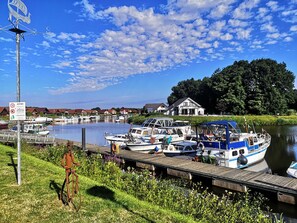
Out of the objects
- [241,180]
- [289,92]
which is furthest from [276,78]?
[241,180]

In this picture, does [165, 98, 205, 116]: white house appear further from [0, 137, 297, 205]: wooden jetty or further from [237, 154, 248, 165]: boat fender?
[237, 154, 248, 165]: boat fender

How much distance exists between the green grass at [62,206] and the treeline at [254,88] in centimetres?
6693

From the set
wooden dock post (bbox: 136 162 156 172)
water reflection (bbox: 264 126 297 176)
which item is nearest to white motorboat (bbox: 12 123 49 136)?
wooden dock post (bbox: 136 162 156 172)

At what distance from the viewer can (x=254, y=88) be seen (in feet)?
241

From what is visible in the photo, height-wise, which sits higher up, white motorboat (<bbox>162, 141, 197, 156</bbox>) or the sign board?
the sign board

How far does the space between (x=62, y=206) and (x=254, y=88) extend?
74314 mm

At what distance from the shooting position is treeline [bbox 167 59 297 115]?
7038 cm

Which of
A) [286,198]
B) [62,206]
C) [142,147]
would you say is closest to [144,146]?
[142,147]

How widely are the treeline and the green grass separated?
66.9 meters

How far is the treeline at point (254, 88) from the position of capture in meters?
70.4

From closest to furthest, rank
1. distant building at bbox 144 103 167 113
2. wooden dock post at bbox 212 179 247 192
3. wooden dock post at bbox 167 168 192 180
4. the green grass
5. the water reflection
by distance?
1. the green grass
2. wooden dock post at bbox 212 179 247 192
3. wooden dock post at bbox 167 168 192 180
4. the water reflection
5. distant building at bbox 144 103 167 113

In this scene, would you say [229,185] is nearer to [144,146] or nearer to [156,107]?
[144,146]

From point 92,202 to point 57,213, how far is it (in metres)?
1.08

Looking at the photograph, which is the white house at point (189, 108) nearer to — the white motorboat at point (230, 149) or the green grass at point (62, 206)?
the white motorboat at point (230, 149)
